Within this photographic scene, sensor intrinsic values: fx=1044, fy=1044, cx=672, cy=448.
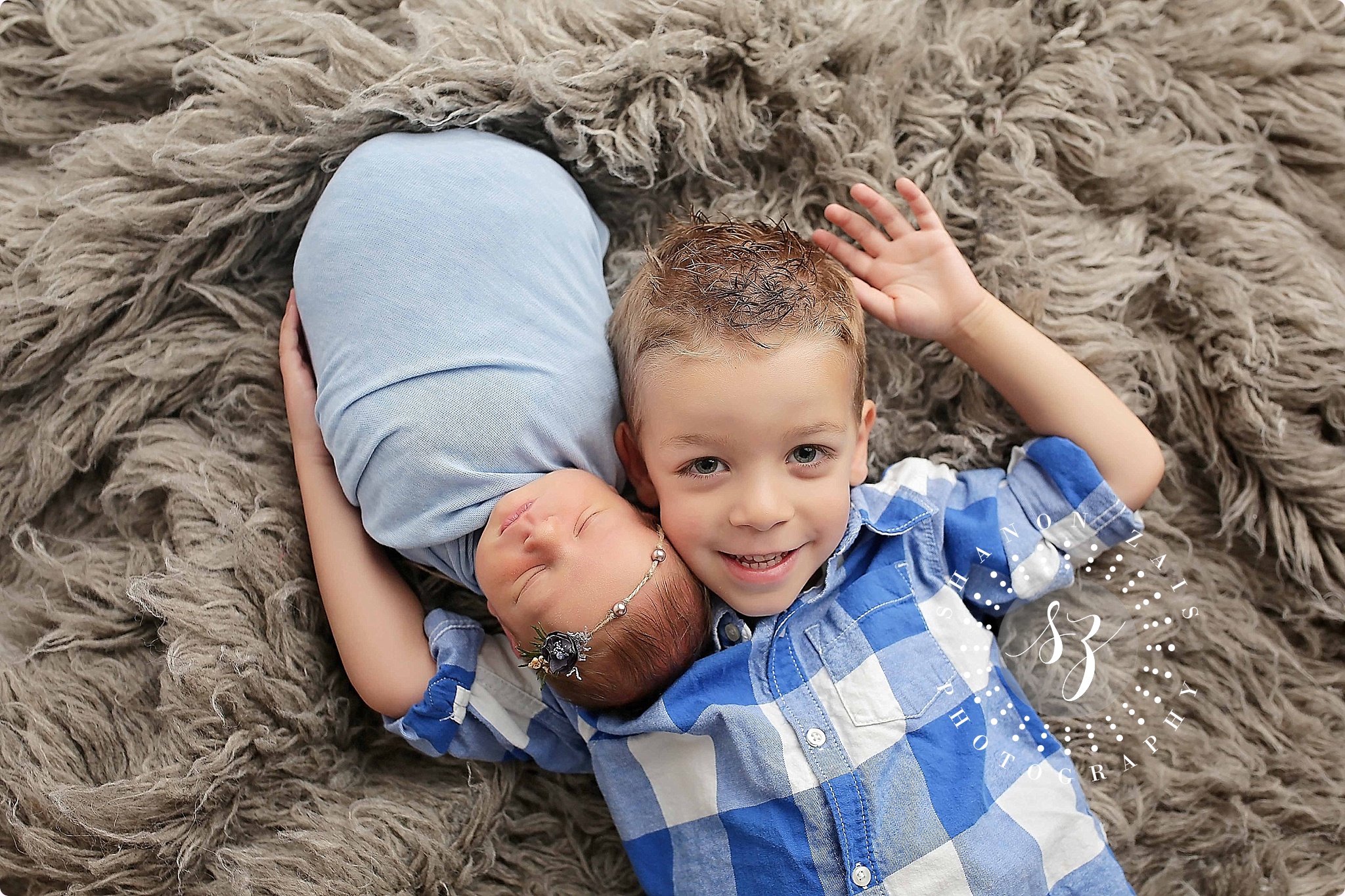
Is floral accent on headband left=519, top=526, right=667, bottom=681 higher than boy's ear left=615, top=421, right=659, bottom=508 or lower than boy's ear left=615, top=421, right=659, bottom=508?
lower

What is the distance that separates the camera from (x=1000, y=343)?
1.25 m

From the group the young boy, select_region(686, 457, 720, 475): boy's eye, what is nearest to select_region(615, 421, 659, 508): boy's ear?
the young boy

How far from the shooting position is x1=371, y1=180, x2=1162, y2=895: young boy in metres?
1.11

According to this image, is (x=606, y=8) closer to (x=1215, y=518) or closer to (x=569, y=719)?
(x=569, y=719)

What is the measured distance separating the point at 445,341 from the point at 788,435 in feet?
1.30

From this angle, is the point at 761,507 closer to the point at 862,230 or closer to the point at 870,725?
the point at 870,725

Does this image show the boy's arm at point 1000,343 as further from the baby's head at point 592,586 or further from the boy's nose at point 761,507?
the baby's head at point 592,586

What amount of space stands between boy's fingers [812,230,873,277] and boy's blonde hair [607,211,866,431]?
83 mm

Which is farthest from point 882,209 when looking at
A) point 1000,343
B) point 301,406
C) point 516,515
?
point 301,406

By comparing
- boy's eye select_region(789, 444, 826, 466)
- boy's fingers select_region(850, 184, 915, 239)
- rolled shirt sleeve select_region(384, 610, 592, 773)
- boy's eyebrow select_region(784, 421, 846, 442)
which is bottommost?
rolled shirt sleeve select_region(384, 610, 592, 773)

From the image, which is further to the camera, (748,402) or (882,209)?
(882,209)

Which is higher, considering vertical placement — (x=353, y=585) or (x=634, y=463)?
(x=634, y=463)

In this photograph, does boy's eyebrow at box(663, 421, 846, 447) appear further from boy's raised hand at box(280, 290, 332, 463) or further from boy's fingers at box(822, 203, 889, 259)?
boy's raised hand at box(280, 290, 332, 463)

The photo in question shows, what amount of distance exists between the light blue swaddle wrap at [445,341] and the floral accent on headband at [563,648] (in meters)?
0.17
